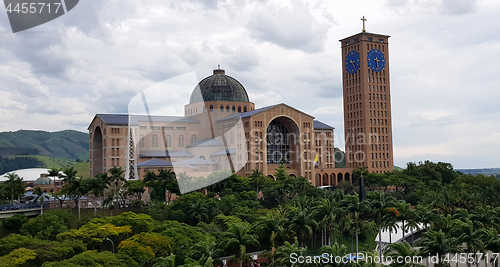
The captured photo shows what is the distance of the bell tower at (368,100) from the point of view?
97125 millimetres

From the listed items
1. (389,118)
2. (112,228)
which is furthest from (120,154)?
(389,118)

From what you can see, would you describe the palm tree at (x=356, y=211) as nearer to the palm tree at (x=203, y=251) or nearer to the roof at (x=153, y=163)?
the palm tree at (x=203, y=251)

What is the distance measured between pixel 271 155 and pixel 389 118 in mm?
29799

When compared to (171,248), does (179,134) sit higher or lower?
higher

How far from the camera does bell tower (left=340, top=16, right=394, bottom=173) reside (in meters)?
97.1

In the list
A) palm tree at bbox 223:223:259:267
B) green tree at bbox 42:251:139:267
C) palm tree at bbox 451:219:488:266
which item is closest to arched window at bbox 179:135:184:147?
palm tree at bbox 223:223:259:267

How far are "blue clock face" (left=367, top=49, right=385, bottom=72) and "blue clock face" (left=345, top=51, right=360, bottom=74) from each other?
249 cm

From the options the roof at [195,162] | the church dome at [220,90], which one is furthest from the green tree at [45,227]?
the church dome at [220,90]

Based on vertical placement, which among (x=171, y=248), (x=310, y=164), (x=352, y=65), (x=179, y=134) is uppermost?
(x=352, y=65)

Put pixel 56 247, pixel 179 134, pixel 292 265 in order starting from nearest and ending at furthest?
pixel 292 265
pixel 56 247
pixel 179 134

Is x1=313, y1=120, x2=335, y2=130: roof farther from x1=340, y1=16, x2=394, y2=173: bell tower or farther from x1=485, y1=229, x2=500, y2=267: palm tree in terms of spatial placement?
x1=485, y1=229, x2=500, y2=267: palm tree

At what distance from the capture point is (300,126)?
88.1 meters

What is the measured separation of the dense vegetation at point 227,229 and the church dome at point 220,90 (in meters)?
31.4

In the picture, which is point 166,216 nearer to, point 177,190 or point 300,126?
point 177,190
